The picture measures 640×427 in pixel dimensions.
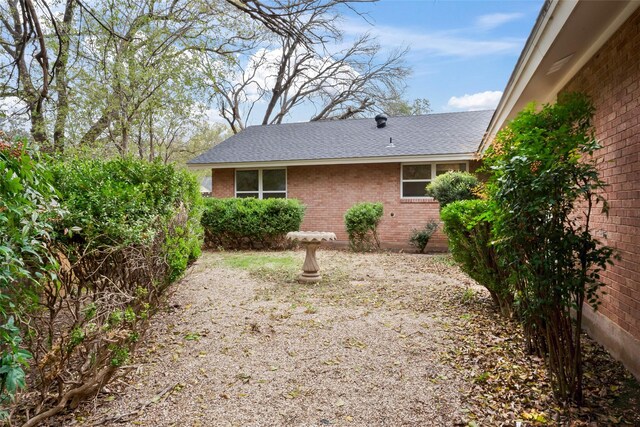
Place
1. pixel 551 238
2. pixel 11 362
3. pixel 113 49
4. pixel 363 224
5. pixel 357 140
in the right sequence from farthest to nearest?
pixel 357 140, pixel 113 49, pixel 363 224, pixel 551 238, pixel 11 362

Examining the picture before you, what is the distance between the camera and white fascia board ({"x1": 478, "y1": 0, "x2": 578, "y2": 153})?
10.3ft

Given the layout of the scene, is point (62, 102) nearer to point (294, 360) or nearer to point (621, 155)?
point (294, 360)

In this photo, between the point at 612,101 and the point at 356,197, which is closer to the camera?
the point at 612,101

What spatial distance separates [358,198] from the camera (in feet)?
44.4

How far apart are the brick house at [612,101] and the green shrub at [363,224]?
744 cm

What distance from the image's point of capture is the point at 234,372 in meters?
3.72

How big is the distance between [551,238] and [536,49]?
2154 millimetres

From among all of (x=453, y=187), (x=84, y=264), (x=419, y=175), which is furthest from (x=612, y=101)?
(x=419, y=175)

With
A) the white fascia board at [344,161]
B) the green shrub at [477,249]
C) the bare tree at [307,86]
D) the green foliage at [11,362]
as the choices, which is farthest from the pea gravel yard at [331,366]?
the bare tree at [307,86]

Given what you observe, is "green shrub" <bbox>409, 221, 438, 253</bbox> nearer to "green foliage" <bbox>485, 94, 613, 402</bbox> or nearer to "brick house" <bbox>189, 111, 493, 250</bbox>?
"brick house" <bbox>189, 111, 493, 250</bbox>

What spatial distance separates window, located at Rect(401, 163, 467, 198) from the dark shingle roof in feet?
1.86

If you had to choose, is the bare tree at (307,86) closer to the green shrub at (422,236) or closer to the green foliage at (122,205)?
the green shrub at (422,236)

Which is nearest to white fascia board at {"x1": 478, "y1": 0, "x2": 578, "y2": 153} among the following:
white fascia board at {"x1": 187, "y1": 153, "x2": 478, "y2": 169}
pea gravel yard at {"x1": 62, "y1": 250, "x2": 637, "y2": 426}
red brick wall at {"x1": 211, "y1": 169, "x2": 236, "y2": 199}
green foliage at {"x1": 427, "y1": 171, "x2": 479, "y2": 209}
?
pea gravel yard at {"x1": 62, "y1": 250, "x2": 637, "y2": 426}

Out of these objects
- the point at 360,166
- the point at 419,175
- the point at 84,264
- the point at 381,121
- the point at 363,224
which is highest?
the point at 381,121
